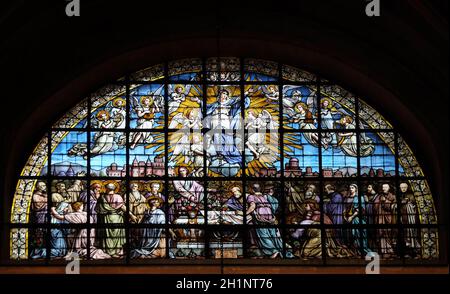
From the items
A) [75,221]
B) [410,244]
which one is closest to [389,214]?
[410,244]

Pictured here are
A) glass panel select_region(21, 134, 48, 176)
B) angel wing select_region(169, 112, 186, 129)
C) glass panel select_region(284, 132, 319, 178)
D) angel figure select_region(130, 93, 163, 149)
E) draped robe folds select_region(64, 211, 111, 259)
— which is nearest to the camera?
draped robe folds select_region(64, 211, 111, 259)

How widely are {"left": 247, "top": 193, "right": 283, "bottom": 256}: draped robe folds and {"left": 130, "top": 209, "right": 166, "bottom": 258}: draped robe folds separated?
142 cm

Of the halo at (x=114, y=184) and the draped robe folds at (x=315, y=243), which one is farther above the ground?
the halo at (x=114, y=184)

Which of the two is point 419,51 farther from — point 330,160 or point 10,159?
point 10,159

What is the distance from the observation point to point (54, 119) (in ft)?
65.3

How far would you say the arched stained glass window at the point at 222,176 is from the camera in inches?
762

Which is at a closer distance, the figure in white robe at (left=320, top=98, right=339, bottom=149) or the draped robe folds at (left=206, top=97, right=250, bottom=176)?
the draped robe folds at (left=206, top=97, right=250, bottom=176)

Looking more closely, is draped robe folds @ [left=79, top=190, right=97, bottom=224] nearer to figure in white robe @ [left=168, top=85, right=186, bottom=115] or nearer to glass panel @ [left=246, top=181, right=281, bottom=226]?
figure in white robe @ [left=168, top=85, right=186, bottom=115]

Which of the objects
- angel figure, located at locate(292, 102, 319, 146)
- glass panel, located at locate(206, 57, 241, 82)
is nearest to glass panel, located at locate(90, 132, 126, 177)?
glass panel, located at locate(206, 57, 241, 82)

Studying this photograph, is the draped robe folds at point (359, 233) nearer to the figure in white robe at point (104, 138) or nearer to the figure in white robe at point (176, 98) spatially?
the figure in white robe at point (176, 98)

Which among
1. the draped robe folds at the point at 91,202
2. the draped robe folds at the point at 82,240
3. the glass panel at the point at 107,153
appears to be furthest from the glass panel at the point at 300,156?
the draped robe folds at the point at 82,240

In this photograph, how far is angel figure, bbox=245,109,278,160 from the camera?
65.2 ft

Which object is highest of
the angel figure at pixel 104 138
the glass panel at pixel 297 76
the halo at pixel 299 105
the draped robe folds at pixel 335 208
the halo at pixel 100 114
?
the glass panel at pixel 297 76

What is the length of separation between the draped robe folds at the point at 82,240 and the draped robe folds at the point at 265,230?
91.2 inches
